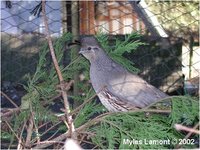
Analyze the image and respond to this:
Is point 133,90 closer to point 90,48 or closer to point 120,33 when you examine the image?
point 90,48

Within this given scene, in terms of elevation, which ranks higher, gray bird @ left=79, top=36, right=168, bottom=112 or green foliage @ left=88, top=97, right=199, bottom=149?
gray bird @ left=79, top=36, right=168, bottom=112

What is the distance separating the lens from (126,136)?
126 cm

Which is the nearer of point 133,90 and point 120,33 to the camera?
point 133,90

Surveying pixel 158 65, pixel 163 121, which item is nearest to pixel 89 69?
pixel 163 121

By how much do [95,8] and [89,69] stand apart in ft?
8.43

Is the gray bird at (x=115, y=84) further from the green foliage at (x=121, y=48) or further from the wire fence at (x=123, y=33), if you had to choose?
the wire fence at (x=123, y=33)

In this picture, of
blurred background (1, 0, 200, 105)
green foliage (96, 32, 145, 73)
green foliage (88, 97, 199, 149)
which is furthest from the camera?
blurred background (1, 0, 200, 105)

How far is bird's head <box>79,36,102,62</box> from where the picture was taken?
5.77 ft

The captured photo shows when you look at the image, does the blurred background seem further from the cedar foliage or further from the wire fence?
the cedar foliage

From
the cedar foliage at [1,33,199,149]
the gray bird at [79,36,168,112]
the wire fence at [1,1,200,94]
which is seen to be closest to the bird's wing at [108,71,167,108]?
the gray bird at [79,36,168,112]

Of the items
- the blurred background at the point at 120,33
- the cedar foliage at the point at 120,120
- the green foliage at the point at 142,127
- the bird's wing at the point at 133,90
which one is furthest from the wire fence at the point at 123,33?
the green foliage at the point at 142,127

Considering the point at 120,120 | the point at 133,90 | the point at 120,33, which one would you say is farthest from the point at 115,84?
the point at 120,33

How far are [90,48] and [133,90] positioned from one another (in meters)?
0.26

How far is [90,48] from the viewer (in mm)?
1800
